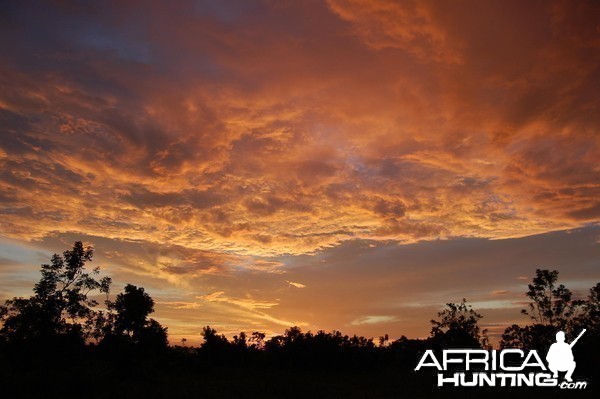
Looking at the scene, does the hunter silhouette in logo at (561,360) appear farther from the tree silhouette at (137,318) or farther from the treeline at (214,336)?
the tree silhouette at (137,318)

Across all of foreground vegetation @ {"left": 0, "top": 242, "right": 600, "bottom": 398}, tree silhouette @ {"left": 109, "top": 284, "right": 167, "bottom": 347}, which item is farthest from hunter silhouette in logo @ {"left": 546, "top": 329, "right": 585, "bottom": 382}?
tree silhouette @ {"left": 109, "top": 284, "right": 167, "bottom": 347}

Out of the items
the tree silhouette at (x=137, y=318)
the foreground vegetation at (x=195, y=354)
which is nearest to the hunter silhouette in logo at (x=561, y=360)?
the foreground vegetation at (x=195, y=354)

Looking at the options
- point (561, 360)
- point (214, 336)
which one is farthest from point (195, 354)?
point (561, 360)

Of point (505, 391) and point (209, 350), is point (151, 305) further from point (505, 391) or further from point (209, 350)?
point (505, 391)

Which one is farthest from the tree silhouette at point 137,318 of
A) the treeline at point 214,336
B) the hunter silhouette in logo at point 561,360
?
the hunter silhouette in logo at point 561,360

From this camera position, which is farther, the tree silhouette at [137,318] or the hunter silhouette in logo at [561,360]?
the tree silhouette at [137,318]

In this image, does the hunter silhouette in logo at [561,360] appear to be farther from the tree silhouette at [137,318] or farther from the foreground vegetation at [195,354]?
the tree silhouette at [137,318]

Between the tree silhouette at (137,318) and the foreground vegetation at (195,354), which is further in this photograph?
the tree silhouette at (137,318)

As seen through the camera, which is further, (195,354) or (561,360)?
(195,354)

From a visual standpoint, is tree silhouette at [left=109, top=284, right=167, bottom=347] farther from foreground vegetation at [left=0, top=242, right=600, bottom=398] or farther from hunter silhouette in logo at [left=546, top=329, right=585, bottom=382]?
hunter silhouette in logo at [left=546, top=329, right=585, bottom=382]

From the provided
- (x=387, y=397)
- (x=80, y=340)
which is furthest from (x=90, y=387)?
(x=387, y=397)

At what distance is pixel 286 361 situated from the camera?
7644 cm

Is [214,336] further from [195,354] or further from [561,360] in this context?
[561,360]

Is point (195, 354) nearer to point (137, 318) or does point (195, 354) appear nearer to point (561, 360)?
point (137, 318)
